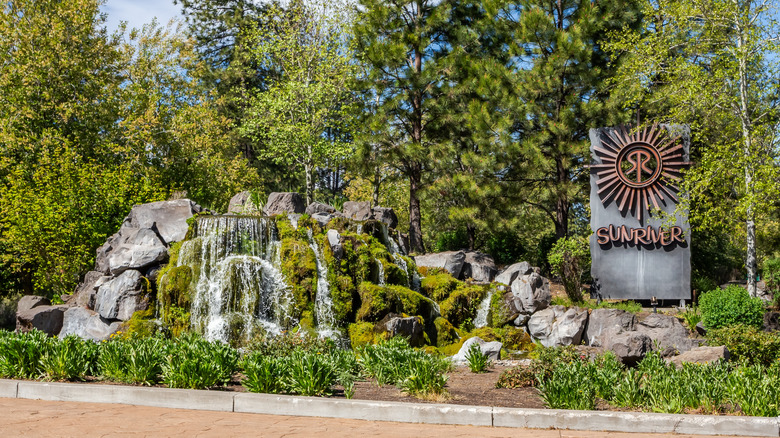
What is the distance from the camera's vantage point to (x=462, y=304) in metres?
19.4

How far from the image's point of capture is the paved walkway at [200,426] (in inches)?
267

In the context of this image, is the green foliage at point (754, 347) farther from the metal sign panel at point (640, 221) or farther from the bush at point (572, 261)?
the bush at point (572, 261)

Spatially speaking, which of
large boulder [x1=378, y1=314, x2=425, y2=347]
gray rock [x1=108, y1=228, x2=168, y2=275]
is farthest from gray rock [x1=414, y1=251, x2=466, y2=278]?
gray rock [x1=108, y1=228, x2=168, y2=275]

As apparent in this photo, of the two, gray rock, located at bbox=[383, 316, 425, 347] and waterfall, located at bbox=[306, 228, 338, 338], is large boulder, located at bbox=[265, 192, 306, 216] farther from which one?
gray rock, located at bbox=[383, 316, 425, 347]

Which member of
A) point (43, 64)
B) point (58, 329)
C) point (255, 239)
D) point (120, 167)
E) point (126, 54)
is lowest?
point (58, 329)

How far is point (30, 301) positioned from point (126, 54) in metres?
13.4

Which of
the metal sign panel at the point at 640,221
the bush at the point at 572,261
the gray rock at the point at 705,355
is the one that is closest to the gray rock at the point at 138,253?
the bush at the point at 572,261

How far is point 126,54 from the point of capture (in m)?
28.9

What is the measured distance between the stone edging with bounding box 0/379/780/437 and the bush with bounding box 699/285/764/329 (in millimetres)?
9286

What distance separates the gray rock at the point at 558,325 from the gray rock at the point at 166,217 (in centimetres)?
1040

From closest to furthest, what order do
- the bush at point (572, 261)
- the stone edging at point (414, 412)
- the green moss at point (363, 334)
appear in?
A: the stone edging at point (414, 412)
the green moss at point (363, 334)
the bush at point (572, 261)

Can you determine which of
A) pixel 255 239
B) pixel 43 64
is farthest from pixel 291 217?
pixel 43 64

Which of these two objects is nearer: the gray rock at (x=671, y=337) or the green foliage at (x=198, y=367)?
the green foliage at (x=198, y=367)

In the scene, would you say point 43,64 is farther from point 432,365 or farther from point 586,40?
point 432,365
